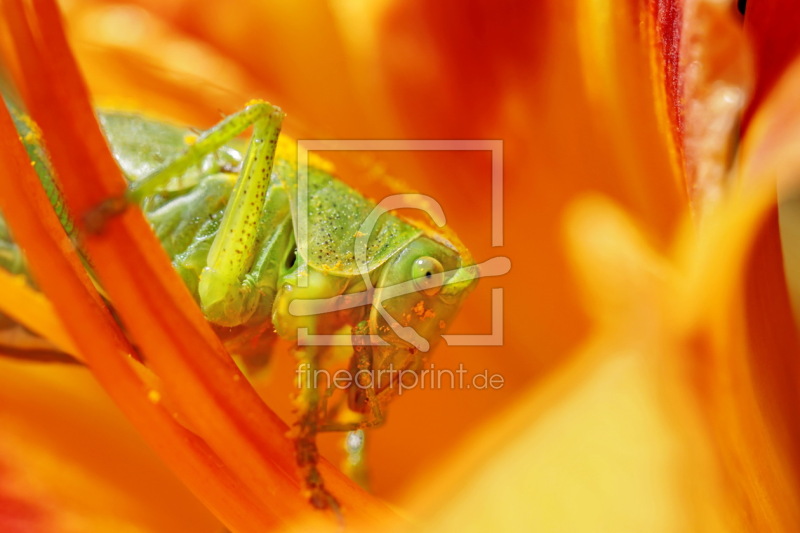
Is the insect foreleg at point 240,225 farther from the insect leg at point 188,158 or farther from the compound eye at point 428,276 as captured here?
the compound eye at point 428,276

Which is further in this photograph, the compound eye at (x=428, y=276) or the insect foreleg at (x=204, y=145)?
the compound eye at (x=428, y=276)

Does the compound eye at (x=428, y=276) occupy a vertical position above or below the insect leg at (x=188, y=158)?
below

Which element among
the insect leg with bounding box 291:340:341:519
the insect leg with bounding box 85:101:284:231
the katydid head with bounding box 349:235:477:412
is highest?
the insect leg with bounding box 85:101:284:231

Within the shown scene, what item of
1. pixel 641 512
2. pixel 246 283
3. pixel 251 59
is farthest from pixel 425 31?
pixel 641 512

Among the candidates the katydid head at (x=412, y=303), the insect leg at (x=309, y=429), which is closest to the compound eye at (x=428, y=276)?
the katydid head at (x=412, y=303)

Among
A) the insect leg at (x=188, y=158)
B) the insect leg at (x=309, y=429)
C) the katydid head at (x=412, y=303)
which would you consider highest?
the insect leg at (x=188, y=158)

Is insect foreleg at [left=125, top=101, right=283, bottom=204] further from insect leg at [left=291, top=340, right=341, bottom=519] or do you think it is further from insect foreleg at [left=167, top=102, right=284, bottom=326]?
insect leg at [left=291, top=340, right=341, bottom=519]

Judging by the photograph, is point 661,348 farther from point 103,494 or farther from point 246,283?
point 103,494

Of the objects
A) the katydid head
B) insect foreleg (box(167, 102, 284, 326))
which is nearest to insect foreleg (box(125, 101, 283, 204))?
insect foreleg (box(167, 102, 284, 326))

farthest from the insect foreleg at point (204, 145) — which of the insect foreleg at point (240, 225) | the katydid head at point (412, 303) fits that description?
the katydid head at point (412, 303)
